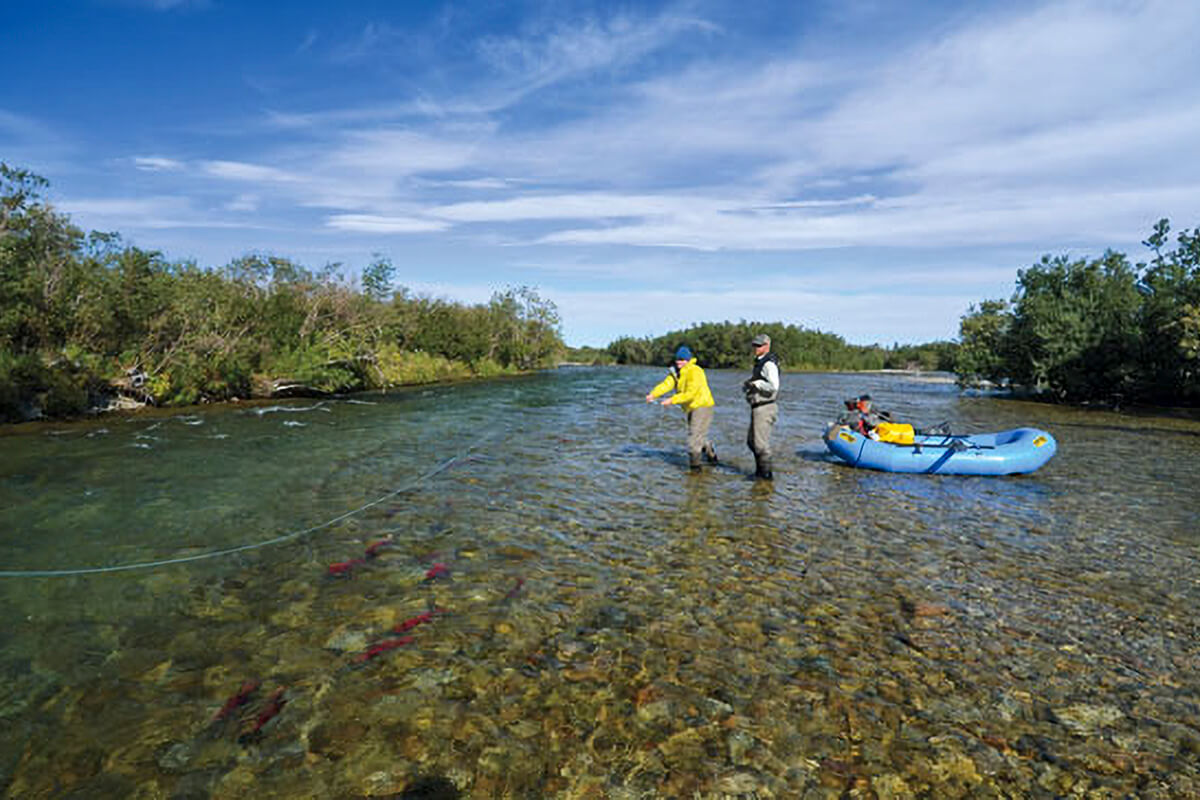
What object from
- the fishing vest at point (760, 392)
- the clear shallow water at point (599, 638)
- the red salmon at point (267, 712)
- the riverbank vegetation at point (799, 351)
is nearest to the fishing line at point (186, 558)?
the clear shallow water at point (599, 638)

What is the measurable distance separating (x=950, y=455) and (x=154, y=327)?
2718 centimetres

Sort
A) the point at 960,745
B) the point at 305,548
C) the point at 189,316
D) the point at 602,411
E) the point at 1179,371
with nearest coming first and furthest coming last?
the point at 960,745, the point at 305,548, the point at 189,316, the point at 602,411, the point at 1179,371

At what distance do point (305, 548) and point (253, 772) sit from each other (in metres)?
4.63

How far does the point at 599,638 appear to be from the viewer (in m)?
5.54

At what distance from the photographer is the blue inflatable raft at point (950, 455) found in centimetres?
1316

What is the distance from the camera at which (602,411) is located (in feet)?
90.5

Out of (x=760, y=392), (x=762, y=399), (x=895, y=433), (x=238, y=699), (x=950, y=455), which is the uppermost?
(x=760, y=392)

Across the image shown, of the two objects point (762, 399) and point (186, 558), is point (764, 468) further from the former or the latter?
point (186, 558)

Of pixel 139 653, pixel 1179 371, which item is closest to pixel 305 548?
pixel 139 653

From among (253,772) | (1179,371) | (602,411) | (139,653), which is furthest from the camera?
(1179,371)

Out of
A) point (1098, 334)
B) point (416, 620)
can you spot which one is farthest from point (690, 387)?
point (1098, 334)

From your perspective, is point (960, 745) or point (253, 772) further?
point (960, 745)

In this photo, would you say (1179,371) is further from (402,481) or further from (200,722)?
(200,722)

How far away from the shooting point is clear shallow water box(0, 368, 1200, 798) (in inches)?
154
